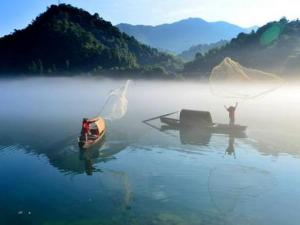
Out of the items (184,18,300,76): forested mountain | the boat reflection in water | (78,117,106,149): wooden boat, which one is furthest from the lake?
(184,18,300,76): forested mountain

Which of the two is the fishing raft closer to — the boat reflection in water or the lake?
the boat reflection in water

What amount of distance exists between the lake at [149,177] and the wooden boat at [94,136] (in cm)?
85

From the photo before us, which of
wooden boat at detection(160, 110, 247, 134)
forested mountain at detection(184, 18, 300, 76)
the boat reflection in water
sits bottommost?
the boat reflection in water

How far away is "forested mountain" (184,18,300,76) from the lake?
109 m

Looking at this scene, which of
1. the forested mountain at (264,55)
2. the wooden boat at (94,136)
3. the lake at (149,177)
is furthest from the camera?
the forested mountain at (264,55)

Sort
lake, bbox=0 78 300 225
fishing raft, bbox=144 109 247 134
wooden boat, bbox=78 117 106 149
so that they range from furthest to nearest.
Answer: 1. fishing raft, bbox=144 109 247 134
2. wooden boat, bbox=78 117 106 149
3. lake, bbox=0 78 300 225

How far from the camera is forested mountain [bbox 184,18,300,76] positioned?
157250mm

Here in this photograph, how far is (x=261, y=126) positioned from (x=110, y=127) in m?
22.2

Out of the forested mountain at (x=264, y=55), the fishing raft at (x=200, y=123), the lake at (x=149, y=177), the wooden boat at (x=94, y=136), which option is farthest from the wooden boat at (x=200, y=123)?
the forested mountain at (x=264, y=55)

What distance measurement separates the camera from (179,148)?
41969 mm

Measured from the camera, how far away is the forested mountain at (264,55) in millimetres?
157250

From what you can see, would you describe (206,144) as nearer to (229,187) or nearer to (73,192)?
(229,187)

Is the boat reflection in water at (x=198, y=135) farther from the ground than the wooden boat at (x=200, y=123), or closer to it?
closer to it

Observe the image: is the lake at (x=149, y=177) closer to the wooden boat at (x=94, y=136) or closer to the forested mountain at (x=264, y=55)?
the wooden boat at (x=94, y=136)
